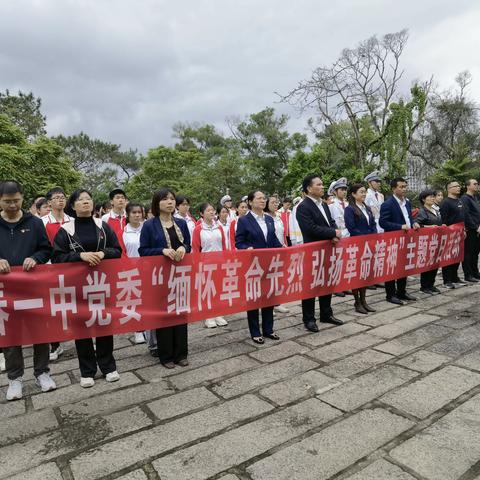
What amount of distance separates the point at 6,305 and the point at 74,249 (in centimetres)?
70

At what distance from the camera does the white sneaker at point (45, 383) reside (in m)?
3.29

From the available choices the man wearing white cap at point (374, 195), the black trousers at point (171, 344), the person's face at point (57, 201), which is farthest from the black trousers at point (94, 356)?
the man wearing white cap at point (374, 195)

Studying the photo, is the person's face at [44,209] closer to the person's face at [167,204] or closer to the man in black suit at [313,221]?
the person's face at [167,204]

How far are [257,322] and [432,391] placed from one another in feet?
6.23

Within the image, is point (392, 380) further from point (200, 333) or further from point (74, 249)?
point (74, 249)

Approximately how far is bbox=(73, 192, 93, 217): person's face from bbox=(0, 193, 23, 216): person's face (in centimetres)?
44

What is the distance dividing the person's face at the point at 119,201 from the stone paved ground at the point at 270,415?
1988mm

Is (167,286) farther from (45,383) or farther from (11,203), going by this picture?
(11,203)

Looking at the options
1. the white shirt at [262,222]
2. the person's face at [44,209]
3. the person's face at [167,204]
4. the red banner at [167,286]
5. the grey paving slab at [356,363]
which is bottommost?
the grey paving slab at [356,363]

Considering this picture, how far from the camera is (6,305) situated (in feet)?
10.3

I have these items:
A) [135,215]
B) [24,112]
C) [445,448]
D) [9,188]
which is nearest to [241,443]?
[445,448]

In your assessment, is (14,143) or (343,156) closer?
(14,143)

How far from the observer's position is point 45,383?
130 inches

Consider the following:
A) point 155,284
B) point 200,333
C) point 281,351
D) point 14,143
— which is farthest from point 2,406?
point 14,143
